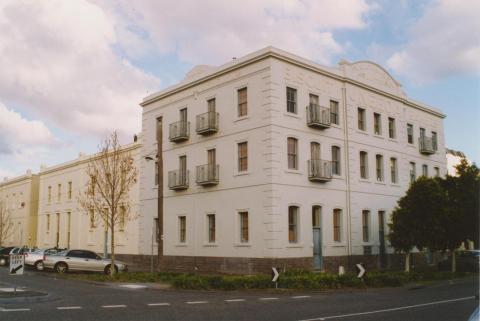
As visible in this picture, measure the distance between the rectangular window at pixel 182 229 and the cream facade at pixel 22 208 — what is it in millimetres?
32625

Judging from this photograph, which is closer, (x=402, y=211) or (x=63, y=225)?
(x=402, y=211)

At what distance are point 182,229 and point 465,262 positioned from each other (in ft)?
61.5

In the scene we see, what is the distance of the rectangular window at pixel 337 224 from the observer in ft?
98.6

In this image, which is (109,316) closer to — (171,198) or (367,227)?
(171,198)

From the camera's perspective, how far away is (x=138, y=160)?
39.3m

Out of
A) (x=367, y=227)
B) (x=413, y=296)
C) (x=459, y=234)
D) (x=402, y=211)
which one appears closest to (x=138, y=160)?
(x=367, y=227)

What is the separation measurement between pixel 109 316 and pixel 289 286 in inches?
355

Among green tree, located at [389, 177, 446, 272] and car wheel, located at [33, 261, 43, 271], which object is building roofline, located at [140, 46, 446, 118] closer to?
green tree, located at [389, 177, 446, 272]

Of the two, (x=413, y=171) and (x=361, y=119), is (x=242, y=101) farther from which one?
(x=413, y=171)

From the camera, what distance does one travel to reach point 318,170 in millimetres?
28406

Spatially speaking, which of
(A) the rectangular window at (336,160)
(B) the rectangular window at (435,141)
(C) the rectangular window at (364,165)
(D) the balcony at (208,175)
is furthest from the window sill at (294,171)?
(B) the rectangular window at (435,141)

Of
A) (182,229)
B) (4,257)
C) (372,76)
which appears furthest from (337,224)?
(4,257)

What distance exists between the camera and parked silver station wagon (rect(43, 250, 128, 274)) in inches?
1150

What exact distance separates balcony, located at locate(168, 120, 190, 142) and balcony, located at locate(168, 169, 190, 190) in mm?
2033
